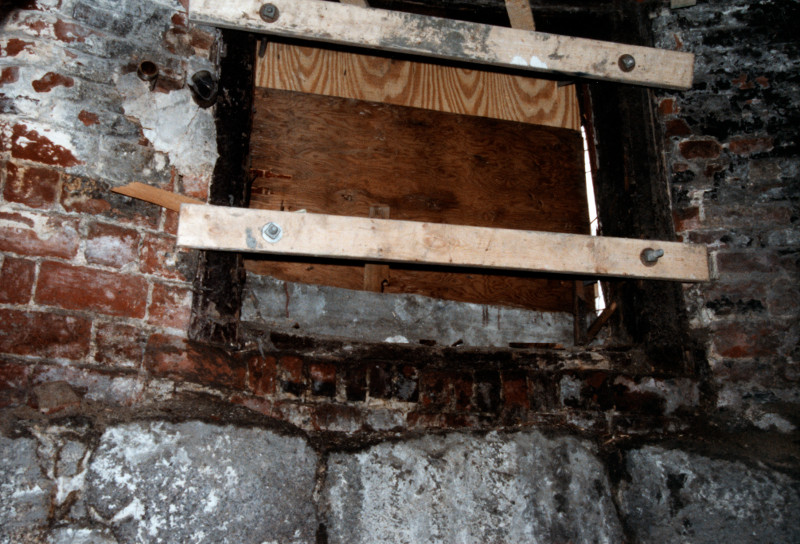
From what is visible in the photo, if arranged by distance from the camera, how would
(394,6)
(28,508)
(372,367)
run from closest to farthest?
(28,508), (372,367), (394,6)

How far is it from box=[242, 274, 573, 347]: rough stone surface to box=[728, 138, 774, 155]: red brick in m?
0.78

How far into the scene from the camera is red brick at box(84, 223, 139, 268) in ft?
5.45

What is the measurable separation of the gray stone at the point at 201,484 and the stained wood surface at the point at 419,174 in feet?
2.09

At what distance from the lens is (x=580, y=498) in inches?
72.3

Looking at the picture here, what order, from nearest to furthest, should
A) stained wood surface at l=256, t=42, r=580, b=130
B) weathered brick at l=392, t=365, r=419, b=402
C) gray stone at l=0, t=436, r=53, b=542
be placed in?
gray stone at l=0, t=436, r=53, b=542 < weathered brick at l=392, t=365, r=419, b=402 < stained wood surface at l=256, t=42, r=580, b=130

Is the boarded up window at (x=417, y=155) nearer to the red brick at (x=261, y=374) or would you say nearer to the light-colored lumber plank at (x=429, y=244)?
the red brick at (x=261, y=374)

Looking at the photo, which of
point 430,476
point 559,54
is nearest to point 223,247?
point 430,476

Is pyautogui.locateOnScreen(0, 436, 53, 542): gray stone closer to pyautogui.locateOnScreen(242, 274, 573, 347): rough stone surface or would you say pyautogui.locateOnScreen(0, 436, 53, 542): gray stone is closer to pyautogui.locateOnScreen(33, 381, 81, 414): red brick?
pyautogui.locateOnScreen(33, 381, 81, 414): red brick

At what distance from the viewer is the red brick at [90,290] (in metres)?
1.59

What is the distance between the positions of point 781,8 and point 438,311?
61.2 inches

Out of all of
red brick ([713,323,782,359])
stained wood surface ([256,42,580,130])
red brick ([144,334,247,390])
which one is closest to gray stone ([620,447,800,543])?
red brick ([713,323,782,359])

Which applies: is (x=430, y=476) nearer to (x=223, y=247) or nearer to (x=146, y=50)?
(x=223, y=247)

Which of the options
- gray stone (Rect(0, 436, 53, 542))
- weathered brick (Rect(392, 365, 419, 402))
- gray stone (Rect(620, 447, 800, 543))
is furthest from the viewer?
weathered brick (Rect(392, 365, 419, 402))

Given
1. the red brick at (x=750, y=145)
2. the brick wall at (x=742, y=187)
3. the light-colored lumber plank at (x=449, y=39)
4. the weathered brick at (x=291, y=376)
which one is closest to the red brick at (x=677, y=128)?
the brick wall at (x=742, y=187)
